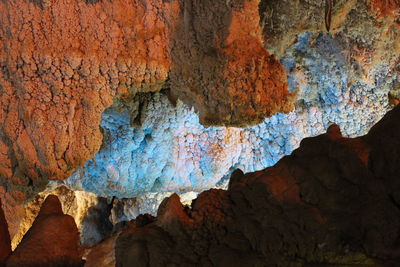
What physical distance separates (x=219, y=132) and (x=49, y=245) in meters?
3.65

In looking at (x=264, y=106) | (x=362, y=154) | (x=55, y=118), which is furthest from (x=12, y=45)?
(x=362, y=154)

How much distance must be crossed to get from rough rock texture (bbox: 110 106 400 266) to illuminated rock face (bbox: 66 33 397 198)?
2.85 m

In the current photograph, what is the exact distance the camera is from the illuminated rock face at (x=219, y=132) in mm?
5027

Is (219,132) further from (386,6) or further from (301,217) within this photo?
(301,217)

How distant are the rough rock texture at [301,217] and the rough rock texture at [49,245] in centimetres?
54

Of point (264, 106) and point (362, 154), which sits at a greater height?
point (264, 106)

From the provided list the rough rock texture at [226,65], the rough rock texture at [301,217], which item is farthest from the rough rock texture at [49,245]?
the rough rock texture at [226,65]

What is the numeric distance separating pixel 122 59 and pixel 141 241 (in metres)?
2.13

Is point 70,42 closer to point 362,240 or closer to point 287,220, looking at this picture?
point 287,220

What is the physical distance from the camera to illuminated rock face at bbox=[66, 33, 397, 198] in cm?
503

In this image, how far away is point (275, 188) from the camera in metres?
1.93

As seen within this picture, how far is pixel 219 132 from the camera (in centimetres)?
578

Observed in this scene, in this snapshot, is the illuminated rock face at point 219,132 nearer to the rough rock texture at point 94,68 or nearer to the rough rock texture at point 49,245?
the rough rock texture at point 94,68

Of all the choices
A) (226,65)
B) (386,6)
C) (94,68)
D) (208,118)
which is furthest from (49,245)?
(386,6)
